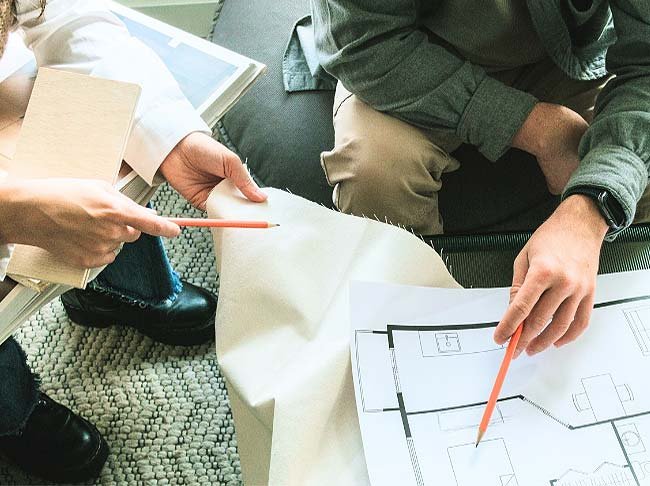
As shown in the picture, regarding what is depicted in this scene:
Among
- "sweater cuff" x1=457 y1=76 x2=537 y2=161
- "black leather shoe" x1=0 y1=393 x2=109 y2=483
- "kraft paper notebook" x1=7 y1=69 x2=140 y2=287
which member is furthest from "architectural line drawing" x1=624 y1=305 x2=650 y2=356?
"black leather shoe" x1=0 y1=393 x2=109 y2=483

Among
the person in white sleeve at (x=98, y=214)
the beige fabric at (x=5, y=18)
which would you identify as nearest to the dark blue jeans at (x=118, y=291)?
the person in white sleeve at (x=98, y=214)

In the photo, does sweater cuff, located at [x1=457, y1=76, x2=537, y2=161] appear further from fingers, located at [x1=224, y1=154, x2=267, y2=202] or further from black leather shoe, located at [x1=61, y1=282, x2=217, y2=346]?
black leather shoe, located at [x1=61, y1=282, x2=217, y2=346]

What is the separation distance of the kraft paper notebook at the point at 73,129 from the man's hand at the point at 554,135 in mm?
388

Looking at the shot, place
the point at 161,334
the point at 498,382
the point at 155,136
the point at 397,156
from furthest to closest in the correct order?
the point at 161,334 < the point at 397,156 < the point at 155,136 < the point at 498,382

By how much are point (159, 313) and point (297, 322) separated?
0.47m

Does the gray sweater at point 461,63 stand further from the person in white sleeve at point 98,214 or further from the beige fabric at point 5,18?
the beige fabric at point 5,18

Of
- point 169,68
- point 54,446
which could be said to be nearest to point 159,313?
point 54,446

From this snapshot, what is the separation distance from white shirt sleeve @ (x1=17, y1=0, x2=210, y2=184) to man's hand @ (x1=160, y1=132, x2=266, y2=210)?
12 mm

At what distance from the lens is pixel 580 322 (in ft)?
1.88

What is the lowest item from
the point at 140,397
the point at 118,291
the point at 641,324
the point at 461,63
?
the point at 140,397

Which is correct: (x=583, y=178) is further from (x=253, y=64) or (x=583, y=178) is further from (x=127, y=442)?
(x=127, y=442)

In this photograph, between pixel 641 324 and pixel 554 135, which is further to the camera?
pixel 554 135

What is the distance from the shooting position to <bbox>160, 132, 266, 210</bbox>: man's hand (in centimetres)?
62

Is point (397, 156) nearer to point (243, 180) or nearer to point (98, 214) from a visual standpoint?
point (243, 180)
